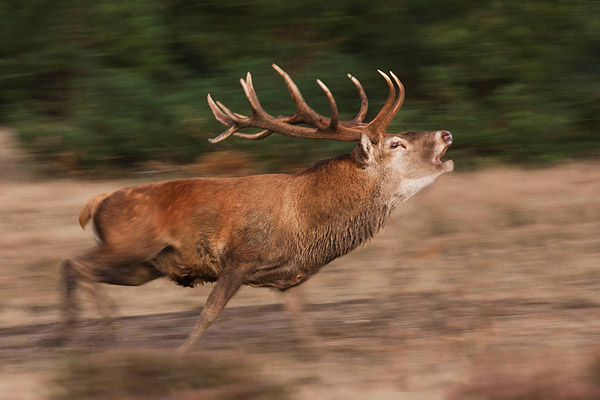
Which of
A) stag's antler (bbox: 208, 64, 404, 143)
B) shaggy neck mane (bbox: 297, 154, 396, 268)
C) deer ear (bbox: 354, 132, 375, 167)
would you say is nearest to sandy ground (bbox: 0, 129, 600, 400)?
shaggy neck mane (bbox: 297, 154, 396, 268)

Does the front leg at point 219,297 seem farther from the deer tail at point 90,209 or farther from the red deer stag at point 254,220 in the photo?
the deer tail at point 90,209

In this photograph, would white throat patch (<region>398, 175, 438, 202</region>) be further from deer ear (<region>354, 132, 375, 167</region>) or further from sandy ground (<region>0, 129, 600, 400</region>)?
sandy ground (<region>0, 129, 600, 400</region>)

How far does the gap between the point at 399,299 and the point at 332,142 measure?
10.8 ft

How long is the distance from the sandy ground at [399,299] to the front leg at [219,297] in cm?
19

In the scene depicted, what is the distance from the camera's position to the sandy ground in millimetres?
6352

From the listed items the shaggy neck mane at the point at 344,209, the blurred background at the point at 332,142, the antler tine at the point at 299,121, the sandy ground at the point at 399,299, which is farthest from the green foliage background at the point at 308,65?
the shaggy neck mane at the point at 344,209

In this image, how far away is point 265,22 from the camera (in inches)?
466

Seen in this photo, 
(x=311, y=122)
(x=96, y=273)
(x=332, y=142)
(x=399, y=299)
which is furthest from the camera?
(x=332, y=142)

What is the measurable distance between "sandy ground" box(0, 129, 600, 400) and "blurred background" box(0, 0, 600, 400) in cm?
3

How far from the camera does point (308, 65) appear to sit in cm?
1171

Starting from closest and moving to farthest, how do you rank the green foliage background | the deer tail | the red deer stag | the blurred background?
the red deer stag < the deer tail < the blurred background < the green foliage background

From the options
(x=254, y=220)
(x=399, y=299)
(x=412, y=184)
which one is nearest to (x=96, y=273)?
(x=254, y=220)

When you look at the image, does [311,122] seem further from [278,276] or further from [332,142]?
[332,142]

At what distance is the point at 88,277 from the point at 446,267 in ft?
12.7
